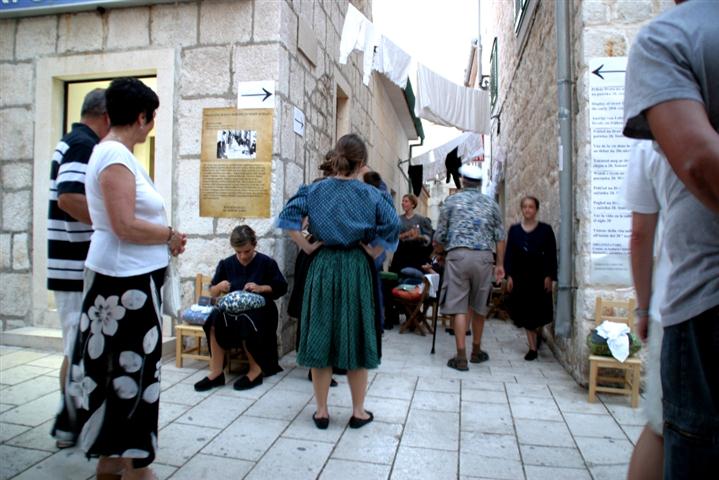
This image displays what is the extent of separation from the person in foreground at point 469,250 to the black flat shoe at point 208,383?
1.89 meters

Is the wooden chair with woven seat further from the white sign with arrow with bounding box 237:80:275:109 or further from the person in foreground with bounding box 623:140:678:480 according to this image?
the person in foreground with bounding box 623:140:678:480

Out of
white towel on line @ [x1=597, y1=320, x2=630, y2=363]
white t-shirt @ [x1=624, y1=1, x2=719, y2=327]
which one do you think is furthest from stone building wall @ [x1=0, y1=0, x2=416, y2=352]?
white t-shirt @ [x1=624, y1=1, x2=719, y2=327]

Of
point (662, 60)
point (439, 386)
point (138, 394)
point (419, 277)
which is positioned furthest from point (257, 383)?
point (662, 60)

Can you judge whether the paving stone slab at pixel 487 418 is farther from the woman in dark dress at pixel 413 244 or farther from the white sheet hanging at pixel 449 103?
the white sheet hanging at pixel 449 103

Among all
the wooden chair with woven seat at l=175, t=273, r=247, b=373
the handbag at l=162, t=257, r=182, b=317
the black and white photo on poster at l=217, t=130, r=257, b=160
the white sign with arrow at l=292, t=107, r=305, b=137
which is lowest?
the wooden chair with woven seat at l=175, t=273, r=247, b=373

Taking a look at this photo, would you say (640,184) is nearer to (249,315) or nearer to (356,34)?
(249,315)

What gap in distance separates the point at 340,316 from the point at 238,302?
103 centimetres

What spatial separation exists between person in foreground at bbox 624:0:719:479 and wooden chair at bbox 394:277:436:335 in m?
4.57

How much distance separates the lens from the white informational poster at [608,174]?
3.73 meters

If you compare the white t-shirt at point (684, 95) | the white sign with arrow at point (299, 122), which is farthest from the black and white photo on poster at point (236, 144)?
the white t-shirt at point (684, 95)

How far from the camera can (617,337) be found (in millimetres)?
3484

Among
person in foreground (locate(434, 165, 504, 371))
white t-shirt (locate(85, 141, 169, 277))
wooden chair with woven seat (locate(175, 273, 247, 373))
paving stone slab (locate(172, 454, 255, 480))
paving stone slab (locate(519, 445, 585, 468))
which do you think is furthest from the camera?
person in foreground (locate(434, 165, 504, 371))

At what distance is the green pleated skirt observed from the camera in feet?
9.44

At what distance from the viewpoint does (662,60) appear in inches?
40.4
